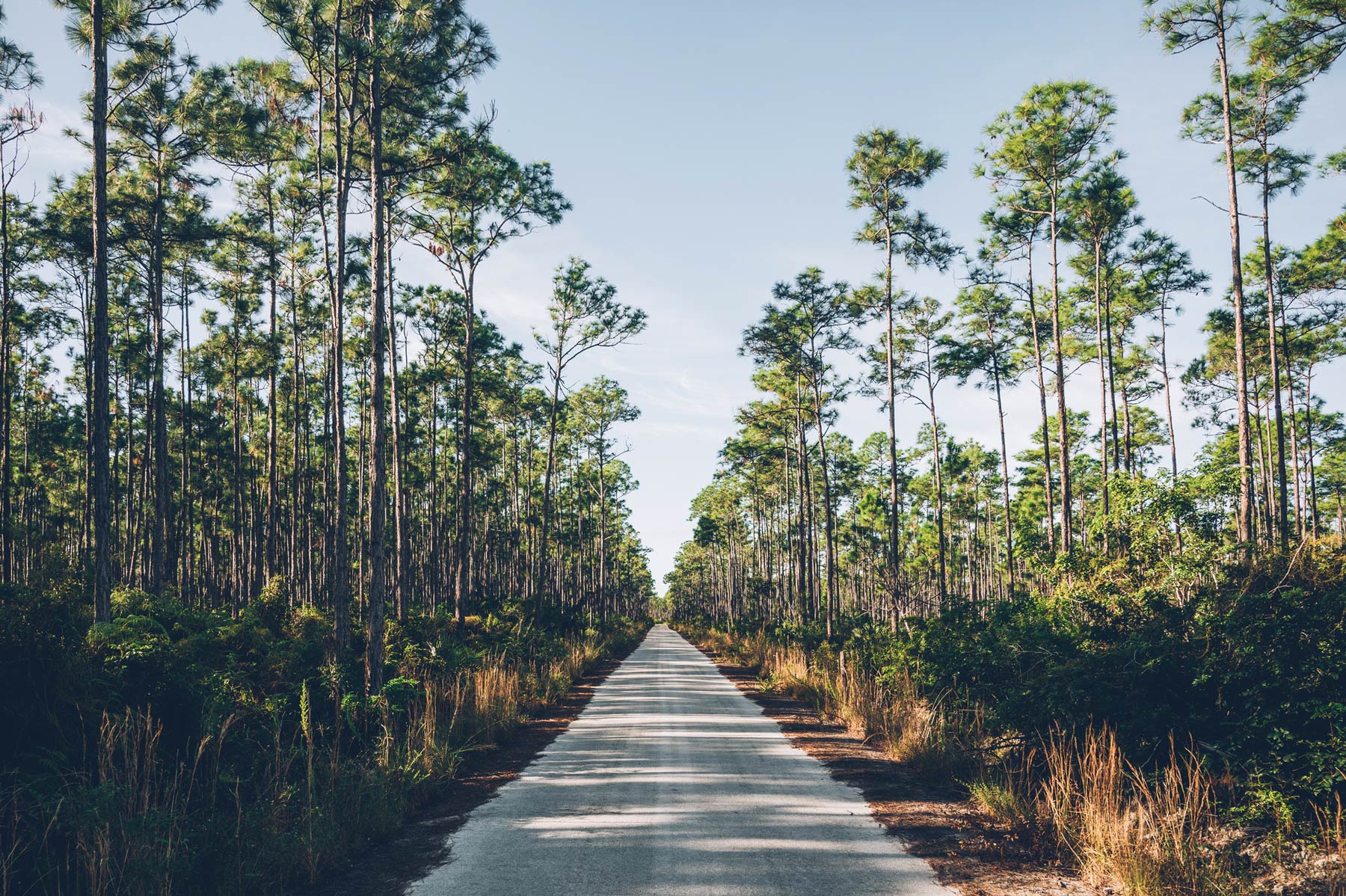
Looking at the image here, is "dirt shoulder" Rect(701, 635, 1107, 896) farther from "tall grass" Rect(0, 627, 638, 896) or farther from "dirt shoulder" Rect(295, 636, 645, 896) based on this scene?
"tall grass" Rect(0, 627, 638, 896)

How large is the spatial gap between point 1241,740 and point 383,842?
285 inches

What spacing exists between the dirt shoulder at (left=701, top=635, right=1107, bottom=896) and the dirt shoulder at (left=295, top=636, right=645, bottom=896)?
3839mm

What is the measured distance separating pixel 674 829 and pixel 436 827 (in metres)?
2.20

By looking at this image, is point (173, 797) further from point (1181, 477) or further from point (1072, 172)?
point (1072, 172)

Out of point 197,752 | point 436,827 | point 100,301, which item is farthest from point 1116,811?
point 100,301

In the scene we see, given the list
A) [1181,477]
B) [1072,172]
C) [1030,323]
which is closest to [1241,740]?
[1181,477]

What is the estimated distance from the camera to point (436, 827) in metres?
6.16

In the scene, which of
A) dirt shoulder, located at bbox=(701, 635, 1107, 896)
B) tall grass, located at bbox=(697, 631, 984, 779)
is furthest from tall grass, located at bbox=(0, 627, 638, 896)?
→ tall grass, located at bbox=(697, 631, 984, 779)

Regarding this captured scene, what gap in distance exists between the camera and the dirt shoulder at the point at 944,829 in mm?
4785

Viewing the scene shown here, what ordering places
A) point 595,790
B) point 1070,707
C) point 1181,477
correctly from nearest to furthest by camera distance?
point 1070,707, point 595,790, point 1181,477

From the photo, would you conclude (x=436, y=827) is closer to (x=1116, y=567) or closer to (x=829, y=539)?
(x=1116, y=567)

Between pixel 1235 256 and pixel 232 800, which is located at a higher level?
pixel 1235 256

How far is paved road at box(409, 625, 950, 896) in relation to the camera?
468 centimetres

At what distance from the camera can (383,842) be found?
582cm
